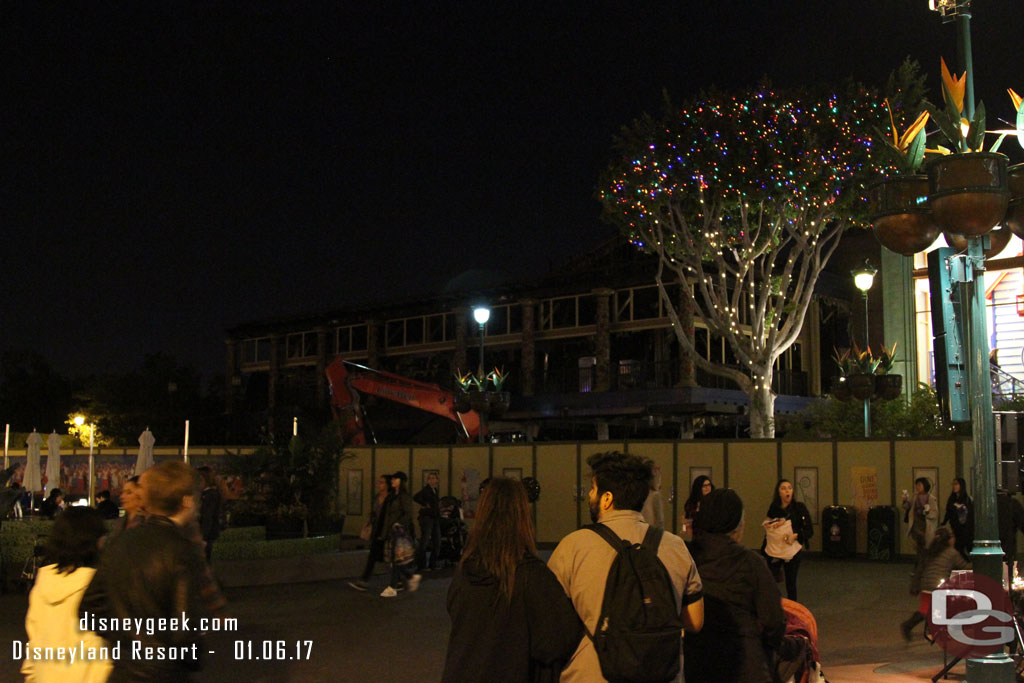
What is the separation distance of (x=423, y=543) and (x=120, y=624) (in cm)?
1294

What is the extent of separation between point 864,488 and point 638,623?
1736 cm

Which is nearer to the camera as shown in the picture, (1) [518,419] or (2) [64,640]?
(2) [64,640]

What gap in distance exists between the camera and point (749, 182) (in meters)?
23.6

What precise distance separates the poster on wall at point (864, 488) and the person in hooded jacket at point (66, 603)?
17.4m

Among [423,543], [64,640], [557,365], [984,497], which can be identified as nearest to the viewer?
[64,640]

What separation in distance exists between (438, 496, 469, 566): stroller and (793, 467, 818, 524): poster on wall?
6899mm

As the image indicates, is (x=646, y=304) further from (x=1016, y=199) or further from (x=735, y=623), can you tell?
(x=735, y=623)

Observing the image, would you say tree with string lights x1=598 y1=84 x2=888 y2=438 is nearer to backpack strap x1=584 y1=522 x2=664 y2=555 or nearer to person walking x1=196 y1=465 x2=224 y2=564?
person walking x1=196 y1=465 x2=224 y2=564

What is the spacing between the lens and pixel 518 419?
139 feet

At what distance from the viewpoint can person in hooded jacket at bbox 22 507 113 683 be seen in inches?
182

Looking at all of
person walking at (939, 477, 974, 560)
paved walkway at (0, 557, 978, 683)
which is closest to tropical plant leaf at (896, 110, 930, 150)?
paved walkway at (0, 557, 978, 683)

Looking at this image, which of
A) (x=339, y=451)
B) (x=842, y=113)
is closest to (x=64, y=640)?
(x=339, y=451)

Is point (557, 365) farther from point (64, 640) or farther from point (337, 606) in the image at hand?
point (64, 640)

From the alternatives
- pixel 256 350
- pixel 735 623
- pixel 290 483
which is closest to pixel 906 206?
pixel 735 623
